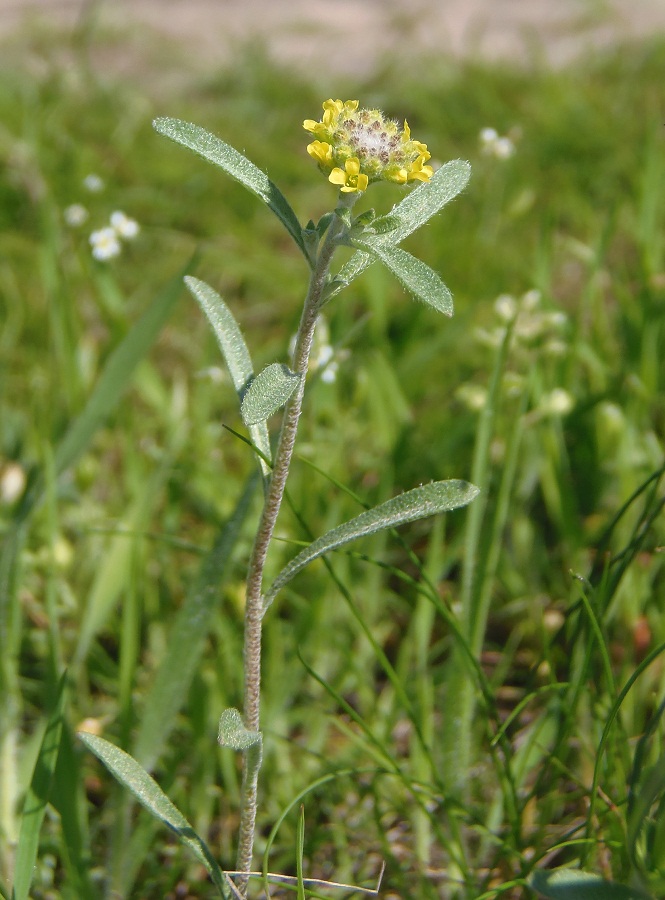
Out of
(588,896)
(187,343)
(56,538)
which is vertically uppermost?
(187,343)

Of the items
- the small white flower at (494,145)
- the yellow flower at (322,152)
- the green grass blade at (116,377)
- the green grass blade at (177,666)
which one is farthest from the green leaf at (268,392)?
the small white flower at (494,145)

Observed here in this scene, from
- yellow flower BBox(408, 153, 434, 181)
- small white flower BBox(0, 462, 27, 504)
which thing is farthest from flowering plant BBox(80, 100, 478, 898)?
small white flower BBox(0, 462, 27, 504)

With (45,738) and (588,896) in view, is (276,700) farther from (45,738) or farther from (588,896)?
(588,896)

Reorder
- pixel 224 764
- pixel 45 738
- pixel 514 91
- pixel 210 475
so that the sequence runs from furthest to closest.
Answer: pixel 514 91 < pixel 210 475 < pixel 224 764 < pixel 45 738

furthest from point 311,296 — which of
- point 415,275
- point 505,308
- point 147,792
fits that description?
point 505,308

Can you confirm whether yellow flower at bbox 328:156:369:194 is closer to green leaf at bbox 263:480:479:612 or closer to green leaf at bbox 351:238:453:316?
green leaf at bbox 351:238:453:316

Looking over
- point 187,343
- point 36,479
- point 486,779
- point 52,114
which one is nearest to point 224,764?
point 486,779
